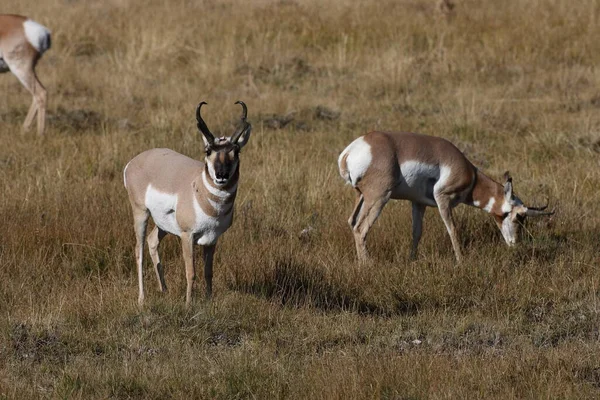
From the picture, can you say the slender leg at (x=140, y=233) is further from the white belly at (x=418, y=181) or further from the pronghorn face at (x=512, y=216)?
the pronghorn face at (x=512, y=216)

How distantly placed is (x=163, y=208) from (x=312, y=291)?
1267mm

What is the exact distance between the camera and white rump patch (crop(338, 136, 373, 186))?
7.64 meters

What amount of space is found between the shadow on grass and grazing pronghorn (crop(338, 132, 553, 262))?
70 cm

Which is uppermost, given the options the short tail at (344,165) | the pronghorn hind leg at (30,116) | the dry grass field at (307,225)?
the short tail at (344,165)

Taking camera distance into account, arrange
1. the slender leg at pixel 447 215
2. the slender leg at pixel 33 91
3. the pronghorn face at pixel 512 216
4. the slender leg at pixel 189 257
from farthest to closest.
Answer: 1. the slender leg at pixel 33 91
2. the pronghorn face at pixel 512 216
3. the slender leg at pixel 447 215
4. the slender leg at pixel 189 257

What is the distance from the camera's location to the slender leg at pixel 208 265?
6.32 metres

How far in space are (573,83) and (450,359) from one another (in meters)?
9.15

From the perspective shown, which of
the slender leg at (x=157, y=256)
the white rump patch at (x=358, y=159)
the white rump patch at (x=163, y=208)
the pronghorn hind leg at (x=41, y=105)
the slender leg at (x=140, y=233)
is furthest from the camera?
the pronghorn hind leg at (x=41, y=105)

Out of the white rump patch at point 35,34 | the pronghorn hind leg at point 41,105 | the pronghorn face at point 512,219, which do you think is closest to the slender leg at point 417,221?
the pronghorn face at point 512,219

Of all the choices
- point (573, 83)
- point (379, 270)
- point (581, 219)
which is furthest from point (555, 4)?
point (379, 270)

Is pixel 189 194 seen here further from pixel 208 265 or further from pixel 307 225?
pixel 307 225

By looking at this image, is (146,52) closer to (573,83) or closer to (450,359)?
(573,83)

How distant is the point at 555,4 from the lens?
1811 cm

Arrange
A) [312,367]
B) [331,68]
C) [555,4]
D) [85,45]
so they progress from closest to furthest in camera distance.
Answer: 1. [312,367]
2. [331,68]
3. [85,45]
4. [555,4]
